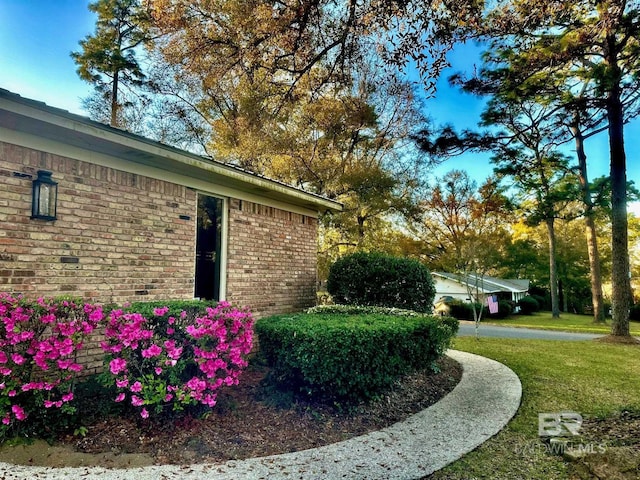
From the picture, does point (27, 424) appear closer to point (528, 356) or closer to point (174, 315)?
point (174, 315)

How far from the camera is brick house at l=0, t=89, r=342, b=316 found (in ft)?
13.8

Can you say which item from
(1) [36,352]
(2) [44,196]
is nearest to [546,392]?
(1) [36,352]

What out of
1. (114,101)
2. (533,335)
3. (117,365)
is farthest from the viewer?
(114,101)

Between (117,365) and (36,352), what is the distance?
679mm

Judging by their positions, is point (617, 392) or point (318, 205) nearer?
point (617, 392)

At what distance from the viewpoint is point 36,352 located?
3529 mm

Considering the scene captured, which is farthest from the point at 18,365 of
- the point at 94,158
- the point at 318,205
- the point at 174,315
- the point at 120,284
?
the point at 318,205

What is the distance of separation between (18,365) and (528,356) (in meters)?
8.58

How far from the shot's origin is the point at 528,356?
8320 mm

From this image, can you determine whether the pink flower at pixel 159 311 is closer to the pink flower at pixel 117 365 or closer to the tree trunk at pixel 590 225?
the pink flower at pixel 117 365

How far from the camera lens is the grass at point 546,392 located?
333 centimetres

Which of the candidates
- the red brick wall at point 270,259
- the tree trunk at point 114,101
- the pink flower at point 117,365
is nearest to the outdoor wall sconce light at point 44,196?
the pink flower at point 117,365

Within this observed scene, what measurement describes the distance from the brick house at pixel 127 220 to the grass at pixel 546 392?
14.1ft

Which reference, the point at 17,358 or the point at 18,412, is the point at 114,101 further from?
the point at 18,412
